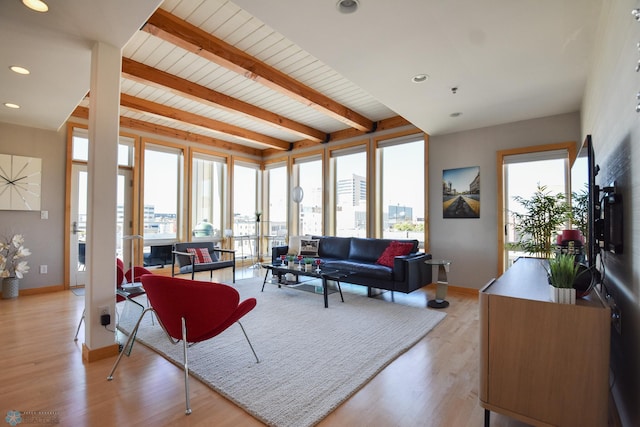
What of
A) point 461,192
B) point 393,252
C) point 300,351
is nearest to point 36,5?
point 300,351

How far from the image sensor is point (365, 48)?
8.57 ft

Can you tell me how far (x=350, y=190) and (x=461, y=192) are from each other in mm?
2179

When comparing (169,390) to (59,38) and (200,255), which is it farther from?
(200,255)

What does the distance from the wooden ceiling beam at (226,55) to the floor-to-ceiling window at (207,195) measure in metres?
3.50

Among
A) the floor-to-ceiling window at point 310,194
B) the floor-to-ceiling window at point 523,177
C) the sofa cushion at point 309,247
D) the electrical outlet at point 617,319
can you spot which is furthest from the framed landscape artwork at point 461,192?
the electrical outlet at point 617,319

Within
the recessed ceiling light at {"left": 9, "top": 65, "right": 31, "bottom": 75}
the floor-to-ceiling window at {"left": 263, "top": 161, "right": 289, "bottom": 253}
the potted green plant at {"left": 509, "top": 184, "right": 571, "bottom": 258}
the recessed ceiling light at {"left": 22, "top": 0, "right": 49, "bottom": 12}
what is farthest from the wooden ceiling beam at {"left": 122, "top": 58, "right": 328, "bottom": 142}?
the potted green plant at {"left": 509, "top": 184, "right": 571, "bottom": 258}

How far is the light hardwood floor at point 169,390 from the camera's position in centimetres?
179

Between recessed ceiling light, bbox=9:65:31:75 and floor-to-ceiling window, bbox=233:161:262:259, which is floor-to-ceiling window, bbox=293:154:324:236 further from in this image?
recessed ceiling light, bbox=9:65:31:75

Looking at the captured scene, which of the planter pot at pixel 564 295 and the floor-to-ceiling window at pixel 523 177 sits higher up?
the floor-to-ceiling window at pixel 523 177

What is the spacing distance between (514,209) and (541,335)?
11.5ft

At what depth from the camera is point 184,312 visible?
207 cm

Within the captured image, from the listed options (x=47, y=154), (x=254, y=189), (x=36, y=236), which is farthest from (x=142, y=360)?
(x=254, y=189)

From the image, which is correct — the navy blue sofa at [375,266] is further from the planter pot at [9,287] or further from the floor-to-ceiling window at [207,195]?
the planter pot at [9,287]

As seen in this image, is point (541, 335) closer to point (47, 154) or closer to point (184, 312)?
point (184, 312)
